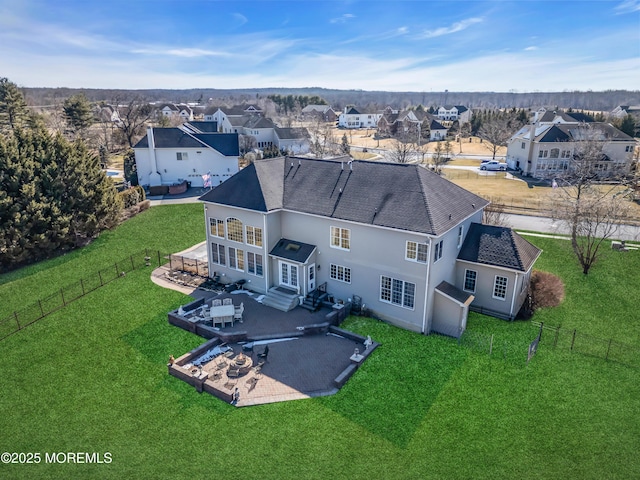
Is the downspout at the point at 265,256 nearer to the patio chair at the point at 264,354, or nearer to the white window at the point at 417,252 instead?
the patio chair at the point at 264,354

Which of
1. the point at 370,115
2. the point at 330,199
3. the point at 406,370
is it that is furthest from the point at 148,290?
the point at 370,115

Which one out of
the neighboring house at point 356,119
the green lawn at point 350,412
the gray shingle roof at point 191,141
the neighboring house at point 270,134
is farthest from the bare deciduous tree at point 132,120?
the neighboring house at point 356,119

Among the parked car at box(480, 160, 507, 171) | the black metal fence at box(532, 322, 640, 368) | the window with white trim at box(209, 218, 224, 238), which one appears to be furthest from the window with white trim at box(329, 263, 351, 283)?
the parked car at box(480, 160, 507, 171)

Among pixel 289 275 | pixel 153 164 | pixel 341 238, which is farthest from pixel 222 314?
pixel 153 164

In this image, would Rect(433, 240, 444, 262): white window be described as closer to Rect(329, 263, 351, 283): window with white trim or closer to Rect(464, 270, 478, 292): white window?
Rect(464, 270, 478, 292): white window

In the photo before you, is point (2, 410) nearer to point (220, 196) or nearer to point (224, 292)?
point (224, 292)
